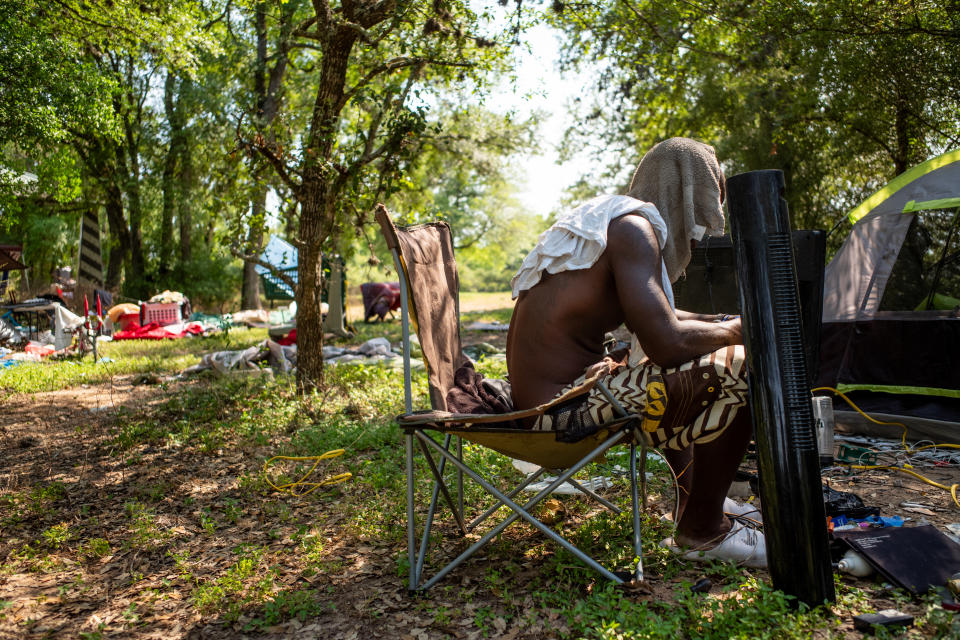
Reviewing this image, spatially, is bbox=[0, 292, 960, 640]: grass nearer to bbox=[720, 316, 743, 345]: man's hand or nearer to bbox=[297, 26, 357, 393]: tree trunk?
bbox=[720, 316, 743, 345]: man's hand

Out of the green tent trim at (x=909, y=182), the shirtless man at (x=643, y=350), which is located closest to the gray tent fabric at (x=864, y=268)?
the green tent trim at (x=909, y=182)

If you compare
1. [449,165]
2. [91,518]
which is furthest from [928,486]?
[449,165]

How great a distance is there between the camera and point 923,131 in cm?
763

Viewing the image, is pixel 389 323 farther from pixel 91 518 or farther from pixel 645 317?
pixel 645 317

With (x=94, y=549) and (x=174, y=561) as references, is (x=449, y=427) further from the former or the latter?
(x=94, y=549)

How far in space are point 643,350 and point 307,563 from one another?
4.77ft

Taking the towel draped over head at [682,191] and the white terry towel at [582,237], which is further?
the towel draped over head at [682,191]

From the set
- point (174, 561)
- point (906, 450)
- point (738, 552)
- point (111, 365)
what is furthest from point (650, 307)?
point (111, 365)

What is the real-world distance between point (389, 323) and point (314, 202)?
923 cm

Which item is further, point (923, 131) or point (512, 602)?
point (923, 131)

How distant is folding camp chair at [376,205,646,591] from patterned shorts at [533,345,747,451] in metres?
0.06

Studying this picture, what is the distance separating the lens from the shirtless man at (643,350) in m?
2.11

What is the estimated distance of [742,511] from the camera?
8.71 ft

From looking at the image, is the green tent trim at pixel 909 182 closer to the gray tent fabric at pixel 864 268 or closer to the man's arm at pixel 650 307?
the gray tent fabric at pixel 864 268
